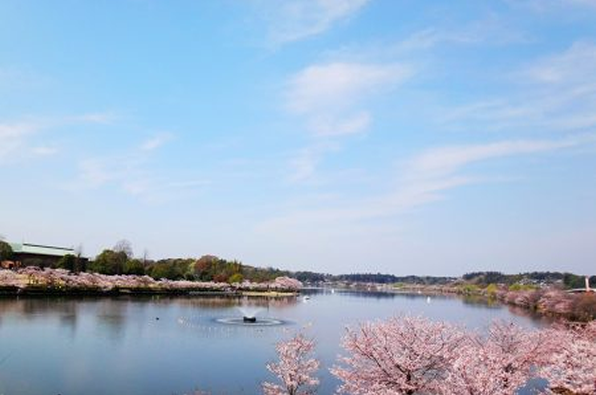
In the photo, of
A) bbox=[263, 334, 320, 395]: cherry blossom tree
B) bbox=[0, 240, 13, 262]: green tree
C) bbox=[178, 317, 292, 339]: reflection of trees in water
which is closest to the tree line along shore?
bbox=[0, 240, 13, 262]: green tree

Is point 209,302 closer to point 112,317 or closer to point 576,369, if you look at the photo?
point 112,317

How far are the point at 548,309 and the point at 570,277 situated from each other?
318 feet

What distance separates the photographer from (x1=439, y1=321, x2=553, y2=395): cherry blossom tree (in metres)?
15.1

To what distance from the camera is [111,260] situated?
354 feet

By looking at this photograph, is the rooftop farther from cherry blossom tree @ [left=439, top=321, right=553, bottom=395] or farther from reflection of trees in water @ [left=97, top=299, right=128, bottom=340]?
cherry blossom tree @ [left=439, top=321, right=553, bottom=395]

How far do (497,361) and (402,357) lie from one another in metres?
3.73

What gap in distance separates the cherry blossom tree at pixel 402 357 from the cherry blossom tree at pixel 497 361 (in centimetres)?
88

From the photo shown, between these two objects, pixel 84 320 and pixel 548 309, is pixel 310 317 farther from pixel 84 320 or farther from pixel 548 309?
pixel 548 309

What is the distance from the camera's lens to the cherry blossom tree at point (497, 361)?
15094 millimetres

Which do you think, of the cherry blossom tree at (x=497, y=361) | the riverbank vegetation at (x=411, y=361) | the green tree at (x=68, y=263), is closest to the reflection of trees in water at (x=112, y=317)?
the riverbank vegetation at (x=411, y=361)

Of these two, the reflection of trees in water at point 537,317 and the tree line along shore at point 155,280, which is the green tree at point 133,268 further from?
the reflection of trees in water at point 537,317

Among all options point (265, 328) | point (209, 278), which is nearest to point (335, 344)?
point (265, 328)

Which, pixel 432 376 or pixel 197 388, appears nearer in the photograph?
pixel 432 376

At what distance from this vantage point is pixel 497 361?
20.0 meters
